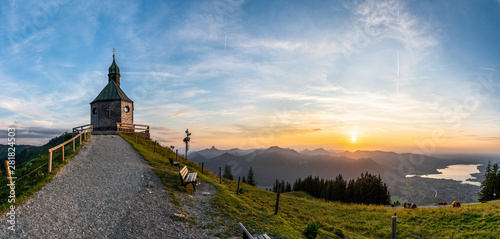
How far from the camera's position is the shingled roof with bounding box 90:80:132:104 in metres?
40.7

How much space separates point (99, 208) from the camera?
36.3ft

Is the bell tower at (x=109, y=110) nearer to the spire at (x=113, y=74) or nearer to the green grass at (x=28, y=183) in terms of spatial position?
the spire at (x=113, y=74)

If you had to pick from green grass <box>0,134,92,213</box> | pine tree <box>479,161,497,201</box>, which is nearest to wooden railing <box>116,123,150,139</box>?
green grass <box>0,134,92,213</box>

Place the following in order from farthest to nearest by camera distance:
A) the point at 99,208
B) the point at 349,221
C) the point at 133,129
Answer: the point at 133,129 < the point at 349,221 < the point at 99,208

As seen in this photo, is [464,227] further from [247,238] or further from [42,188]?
[42,188]

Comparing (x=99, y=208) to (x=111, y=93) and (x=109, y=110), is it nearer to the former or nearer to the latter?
(x=109, y=110)

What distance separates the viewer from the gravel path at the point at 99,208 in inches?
357

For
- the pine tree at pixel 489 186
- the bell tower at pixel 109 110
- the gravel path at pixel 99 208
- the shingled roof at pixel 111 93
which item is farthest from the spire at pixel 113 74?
the pine tree at pixel 489 186

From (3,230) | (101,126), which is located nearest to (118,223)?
(3,230)

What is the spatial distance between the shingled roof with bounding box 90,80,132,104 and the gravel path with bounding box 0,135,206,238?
26.8 metres

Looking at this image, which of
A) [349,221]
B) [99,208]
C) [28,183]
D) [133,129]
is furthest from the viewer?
[133,129]

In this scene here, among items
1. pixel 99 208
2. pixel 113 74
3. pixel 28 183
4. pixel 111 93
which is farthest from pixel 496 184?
pixel 113 74

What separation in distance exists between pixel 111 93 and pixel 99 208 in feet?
123

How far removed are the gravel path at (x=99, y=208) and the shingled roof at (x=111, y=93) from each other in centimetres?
2683
